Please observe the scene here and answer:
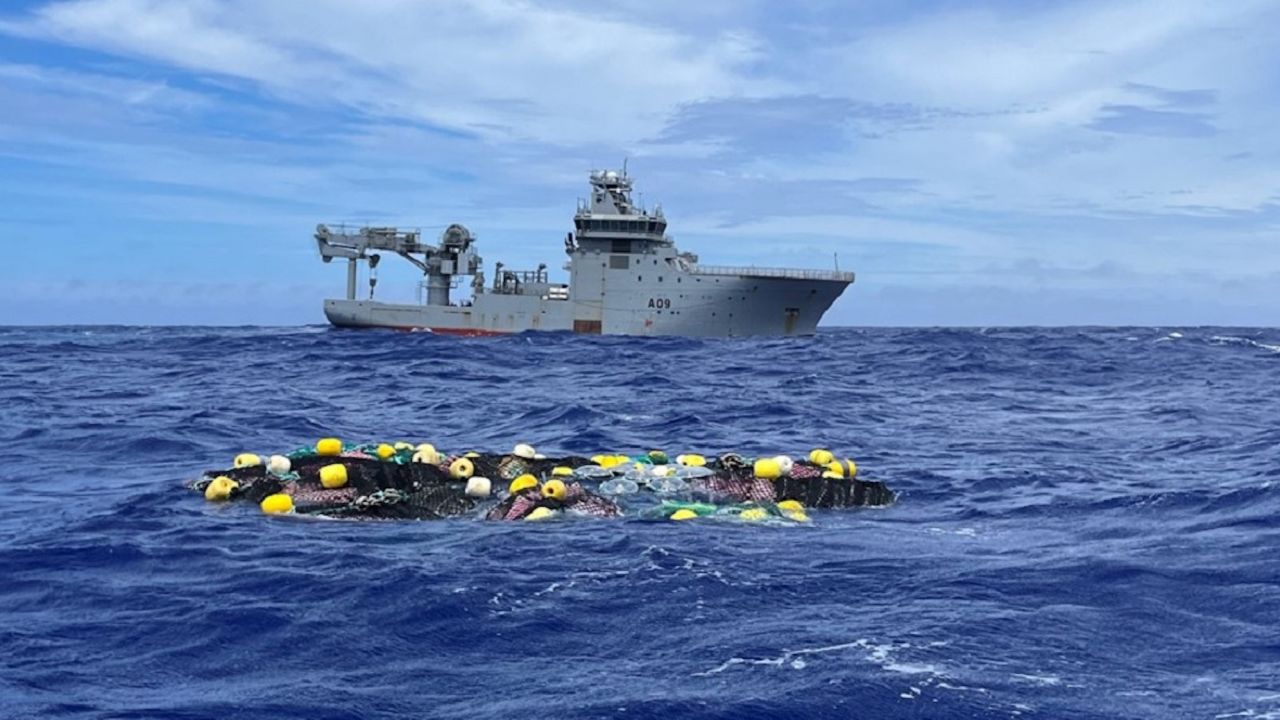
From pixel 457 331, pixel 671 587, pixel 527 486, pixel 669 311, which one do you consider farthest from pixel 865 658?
pixel 457 331

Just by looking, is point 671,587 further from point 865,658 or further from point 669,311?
point 669,311

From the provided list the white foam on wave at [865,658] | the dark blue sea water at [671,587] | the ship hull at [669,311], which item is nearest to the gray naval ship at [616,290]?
the ship hull at [669,311]

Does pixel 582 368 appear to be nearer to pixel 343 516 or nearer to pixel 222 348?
pixel 222 348

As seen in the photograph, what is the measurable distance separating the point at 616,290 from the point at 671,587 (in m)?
62.2

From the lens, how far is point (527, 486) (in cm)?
1905

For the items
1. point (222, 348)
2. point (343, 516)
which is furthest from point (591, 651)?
point (222, 348)

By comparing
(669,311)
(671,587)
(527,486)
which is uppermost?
(669,311)

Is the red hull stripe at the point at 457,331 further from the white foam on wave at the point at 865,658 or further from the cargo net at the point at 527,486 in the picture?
the white foam on wave at the point at 865,658

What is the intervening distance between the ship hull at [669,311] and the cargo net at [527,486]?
5283 cm

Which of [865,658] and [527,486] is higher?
[527,486]

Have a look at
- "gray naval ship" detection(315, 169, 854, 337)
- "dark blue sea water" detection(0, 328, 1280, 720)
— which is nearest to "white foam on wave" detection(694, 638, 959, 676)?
"dark blue sea water" detection(0, 328, 1280, 720)

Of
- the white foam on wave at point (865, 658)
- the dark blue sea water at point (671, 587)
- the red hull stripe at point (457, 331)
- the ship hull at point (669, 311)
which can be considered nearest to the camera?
the dark blue sea water at point (671, 587)

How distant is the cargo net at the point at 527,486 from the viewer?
18188 millimetres

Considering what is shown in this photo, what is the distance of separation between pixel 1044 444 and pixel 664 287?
48.5m
